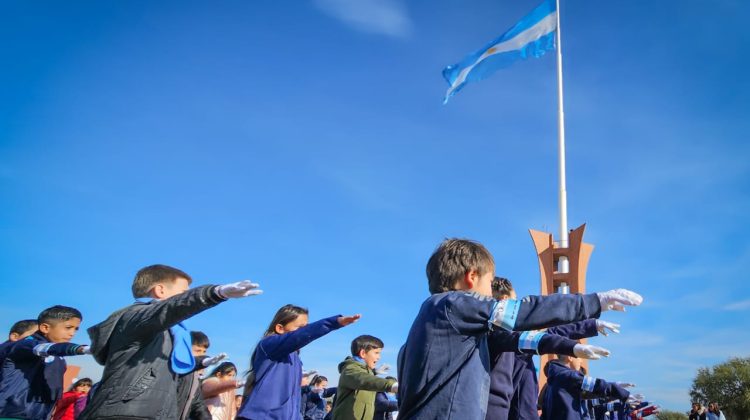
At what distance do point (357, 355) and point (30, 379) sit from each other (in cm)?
363

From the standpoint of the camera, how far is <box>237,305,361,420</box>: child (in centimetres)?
512

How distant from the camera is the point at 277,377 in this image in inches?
219

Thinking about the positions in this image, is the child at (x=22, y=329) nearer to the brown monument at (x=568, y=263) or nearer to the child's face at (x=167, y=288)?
the child's face at (x=167, y=288)

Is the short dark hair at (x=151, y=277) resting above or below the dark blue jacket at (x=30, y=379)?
above

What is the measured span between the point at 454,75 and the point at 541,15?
13.0 ft

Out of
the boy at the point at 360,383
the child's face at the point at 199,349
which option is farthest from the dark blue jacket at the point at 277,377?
the child's face at the point at 199,349

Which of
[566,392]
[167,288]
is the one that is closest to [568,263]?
[566,392]

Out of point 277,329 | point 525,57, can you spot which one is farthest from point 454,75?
point 277,329

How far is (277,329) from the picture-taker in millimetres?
6230

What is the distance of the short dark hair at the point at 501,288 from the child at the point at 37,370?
4346 millimetres

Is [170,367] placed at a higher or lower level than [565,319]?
lower

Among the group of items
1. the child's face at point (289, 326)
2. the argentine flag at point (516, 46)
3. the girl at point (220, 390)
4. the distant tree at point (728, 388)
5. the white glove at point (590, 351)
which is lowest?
the girl at point (220, 390)

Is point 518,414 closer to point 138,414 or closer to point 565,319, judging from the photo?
point 565,319

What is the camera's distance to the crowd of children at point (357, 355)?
2771 mm
